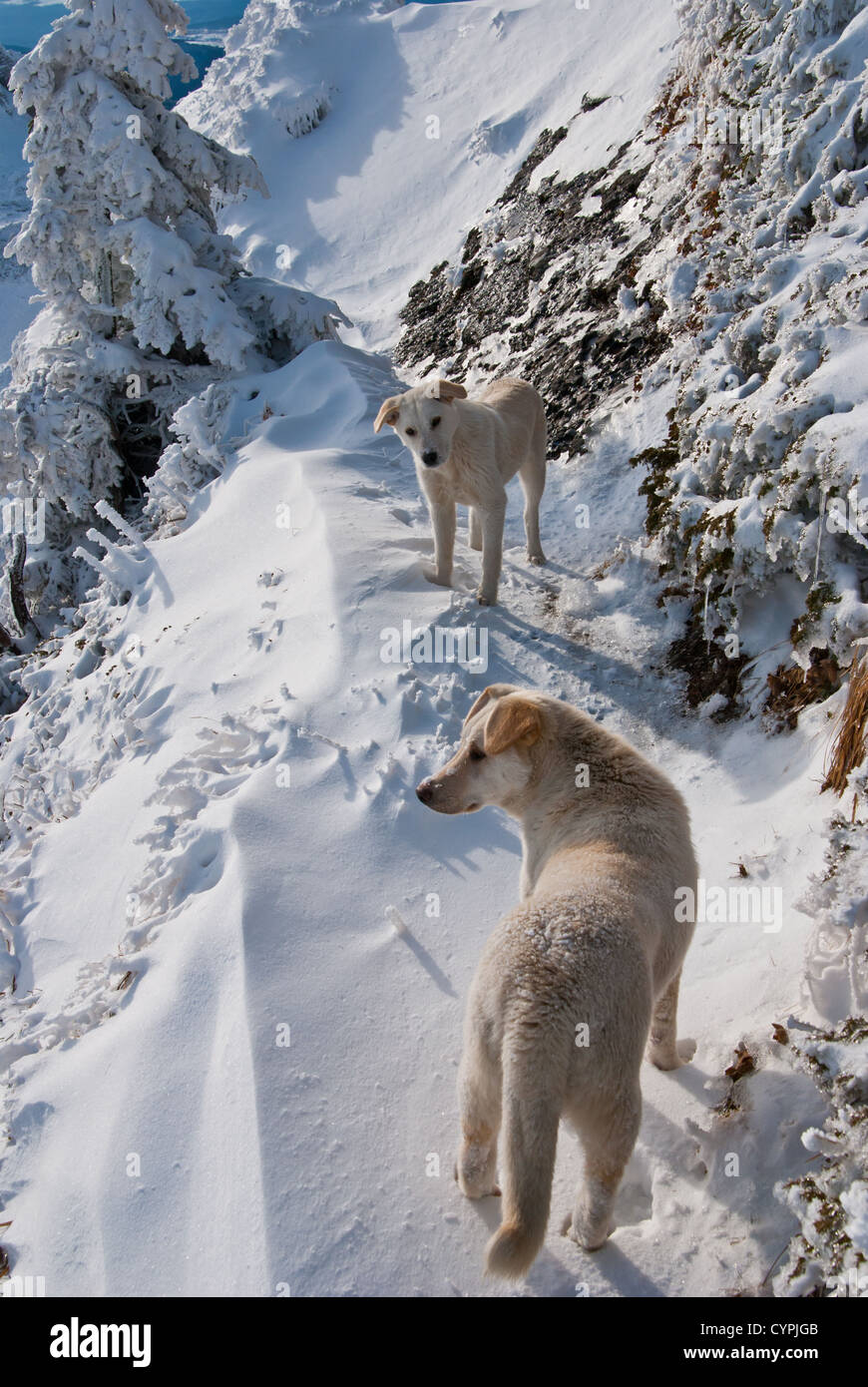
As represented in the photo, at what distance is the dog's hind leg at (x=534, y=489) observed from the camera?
769 cm

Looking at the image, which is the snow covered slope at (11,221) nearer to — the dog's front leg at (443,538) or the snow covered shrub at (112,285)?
the snow covered shrub at (112,285)

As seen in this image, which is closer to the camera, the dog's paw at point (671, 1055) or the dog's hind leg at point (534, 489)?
A: the dog's paw at point (671, 1055)

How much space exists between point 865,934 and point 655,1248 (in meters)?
1.36

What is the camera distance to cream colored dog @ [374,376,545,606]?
661 centimetres

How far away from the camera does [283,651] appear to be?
6.68m

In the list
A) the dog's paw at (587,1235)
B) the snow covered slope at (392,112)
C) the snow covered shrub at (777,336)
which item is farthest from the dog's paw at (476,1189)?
the snow covered slope at (392,112)

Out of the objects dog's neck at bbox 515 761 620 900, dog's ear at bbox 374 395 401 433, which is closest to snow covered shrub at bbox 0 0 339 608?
dog's ear at bbox 374 395 401 433

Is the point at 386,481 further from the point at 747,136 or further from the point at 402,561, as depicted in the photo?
the point at 747,136

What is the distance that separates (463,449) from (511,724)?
12.6 ft

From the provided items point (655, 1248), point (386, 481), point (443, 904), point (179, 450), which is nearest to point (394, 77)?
point (179, 450)

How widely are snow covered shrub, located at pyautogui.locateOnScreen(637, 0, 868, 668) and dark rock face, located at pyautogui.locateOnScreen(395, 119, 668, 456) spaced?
3.04ft

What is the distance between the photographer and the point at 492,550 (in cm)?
686

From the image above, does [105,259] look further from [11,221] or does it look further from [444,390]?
[11,221]

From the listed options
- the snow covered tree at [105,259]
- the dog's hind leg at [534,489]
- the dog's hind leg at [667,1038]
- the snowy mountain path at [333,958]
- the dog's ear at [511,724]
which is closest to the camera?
the snowy mountain path at [333,958]
